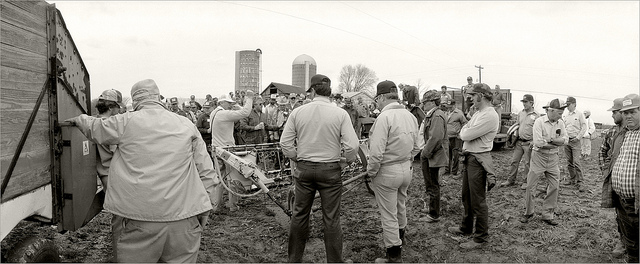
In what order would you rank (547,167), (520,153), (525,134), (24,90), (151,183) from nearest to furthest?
(24,90) → (151,183) → (547,167) → (525,134) → (520,153)

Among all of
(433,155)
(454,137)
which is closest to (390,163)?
(433,155)

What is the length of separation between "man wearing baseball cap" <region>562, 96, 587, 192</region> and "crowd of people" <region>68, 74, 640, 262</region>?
3050 millimetres

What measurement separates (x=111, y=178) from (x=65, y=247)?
8.94 ft

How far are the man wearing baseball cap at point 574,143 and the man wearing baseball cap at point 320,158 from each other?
22.8 ft

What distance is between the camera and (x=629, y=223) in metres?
4.41

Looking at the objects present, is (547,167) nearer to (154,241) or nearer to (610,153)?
(610,153)

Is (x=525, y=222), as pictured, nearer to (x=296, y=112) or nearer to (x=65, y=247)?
(x=296, y=112)

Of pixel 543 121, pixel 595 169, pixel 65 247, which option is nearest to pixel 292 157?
pixel 65 247

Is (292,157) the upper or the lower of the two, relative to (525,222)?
upper

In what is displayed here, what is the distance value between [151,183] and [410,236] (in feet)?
13.0

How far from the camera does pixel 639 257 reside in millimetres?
4344

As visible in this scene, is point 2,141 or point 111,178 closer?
point 2,141

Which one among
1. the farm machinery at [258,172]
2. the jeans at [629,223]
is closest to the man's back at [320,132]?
the farm machinery at [258,172]

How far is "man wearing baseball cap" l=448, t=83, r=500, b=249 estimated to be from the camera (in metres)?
5.31
